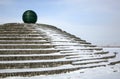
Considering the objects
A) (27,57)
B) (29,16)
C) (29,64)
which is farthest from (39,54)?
(29,16)

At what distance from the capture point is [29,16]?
30438 millimetres

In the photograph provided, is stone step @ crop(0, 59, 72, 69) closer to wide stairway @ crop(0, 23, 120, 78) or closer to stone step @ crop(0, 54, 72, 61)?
wide stairway @ crop(0, 23, 120, 78)

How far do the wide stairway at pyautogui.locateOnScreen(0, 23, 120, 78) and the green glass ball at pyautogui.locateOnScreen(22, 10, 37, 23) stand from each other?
2.71m

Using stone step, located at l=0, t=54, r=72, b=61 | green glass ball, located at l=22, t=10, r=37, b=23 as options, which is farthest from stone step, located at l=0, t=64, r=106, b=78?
green glass ball, located at l=22, t=10, r=37, b=23

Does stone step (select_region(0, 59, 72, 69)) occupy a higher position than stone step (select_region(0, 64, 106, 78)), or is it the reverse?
stone step (select_region(0, 59, 72, 69))

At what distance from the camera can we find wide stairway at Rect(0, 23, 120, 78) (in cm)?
1628

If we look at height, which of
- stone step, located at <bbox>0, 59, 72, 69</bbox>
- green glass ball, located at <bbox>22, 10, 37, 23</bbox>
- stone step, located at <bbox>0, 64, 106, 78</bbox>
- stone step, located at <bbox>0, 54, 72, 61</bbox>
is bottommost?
stone step, located at <bbox>0, 64, 106, 78</bbox>

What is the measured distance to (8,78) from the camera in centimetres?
1430

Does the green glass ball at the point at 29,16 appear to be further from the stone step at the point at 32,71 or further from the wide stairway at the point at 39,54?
the stone step at the point at 32,71

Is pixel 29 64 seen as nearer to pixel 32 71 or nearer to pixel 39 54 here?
pixel 32 71

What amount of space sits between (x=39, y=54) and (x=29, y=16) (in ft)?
38.5

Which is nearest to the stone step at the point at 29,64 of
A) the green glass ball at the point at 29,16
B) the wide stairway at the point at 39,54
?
the wide stairway at the point at 39,54

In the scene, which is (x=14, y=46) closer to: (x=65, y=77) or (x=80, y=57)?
(x=80, y=57)

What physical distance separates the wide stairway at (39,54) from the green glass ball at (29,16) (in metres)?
2.71
